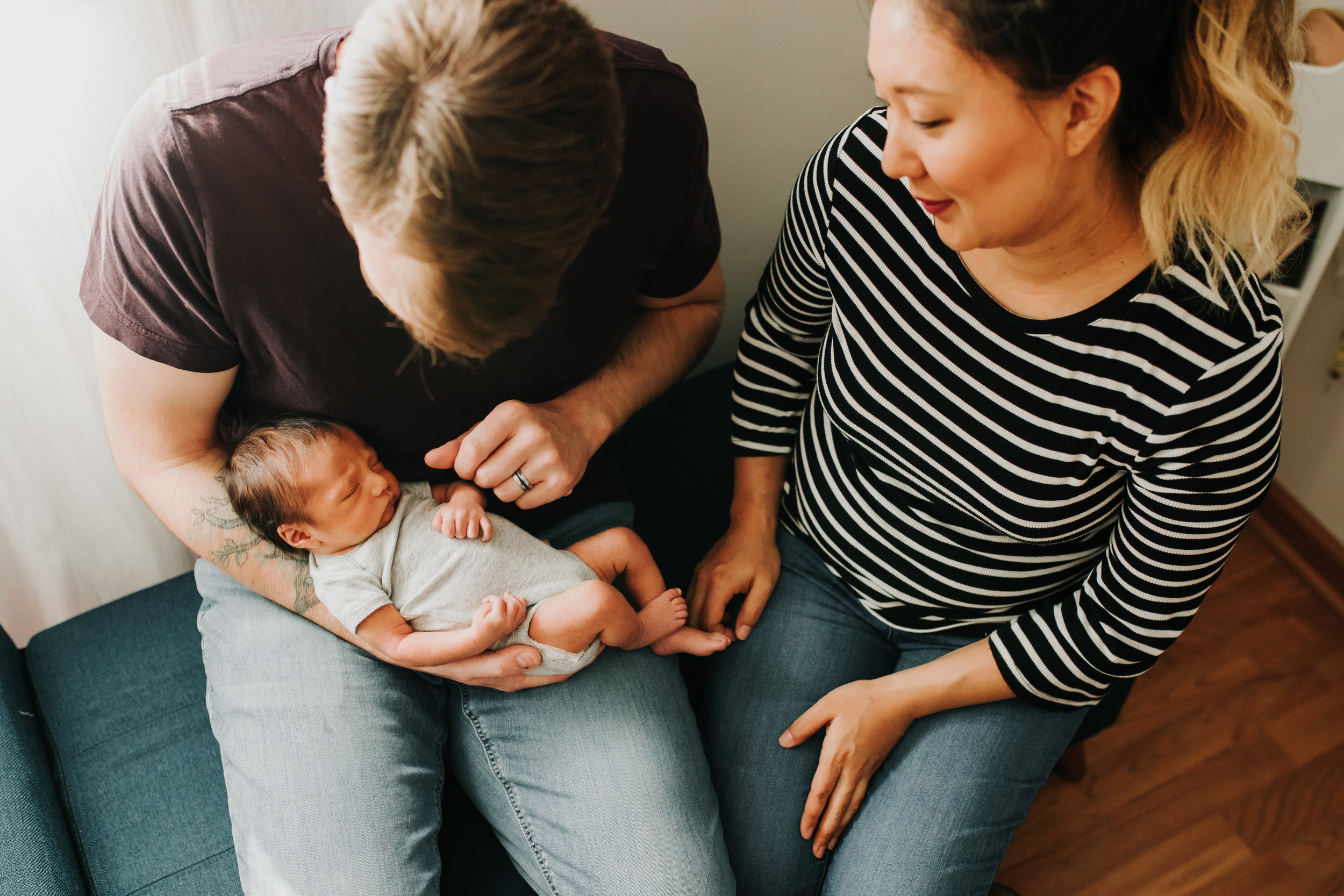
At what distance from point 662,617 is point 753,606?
16 cm

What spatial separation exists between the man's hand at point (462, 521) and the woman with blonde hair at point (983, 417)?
0.33m

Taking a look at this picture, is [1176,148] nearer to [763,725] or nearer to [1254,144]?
[1254,144]

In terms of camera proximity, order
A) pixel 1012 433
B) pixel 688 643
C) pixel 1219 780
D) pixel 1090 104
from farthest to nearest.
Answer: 1. pixel 1219 780
2. pixel 688 643
3. pixel 1012 433
4. pixel 1090 104

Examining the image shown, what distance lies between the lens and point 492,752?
3.54 ft

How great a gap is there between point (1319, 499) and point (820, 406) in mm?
1458

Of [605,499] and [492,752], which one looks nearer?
[492,752]

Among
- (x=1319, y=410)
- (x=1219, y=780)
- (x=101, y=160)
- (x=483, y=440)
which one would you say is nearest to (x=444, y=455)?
(x=483, y=440)

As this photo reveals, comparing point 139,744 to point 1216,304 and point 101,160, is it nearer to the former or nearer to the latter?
point 101,160

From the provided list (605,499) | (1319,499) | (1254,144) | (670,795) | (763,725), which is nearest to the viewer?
(1254,144)

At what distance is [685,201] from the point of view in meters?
1.09

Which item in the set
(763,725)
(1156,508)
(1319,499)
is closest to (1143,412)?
(1156,508)

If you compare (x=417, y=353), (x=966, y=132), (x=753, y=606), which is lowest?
(x=753, y=606)

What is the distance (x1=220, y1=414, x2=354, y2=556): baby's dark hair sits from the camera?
0.98m

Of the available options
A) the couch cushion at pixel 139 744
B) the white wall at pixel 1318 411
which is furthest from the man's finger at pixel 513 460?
the white wall at pixel 1318 411
